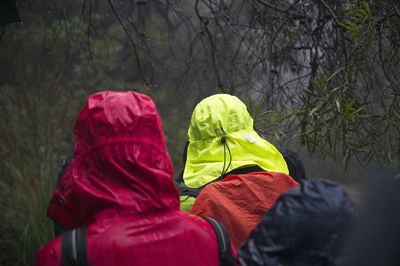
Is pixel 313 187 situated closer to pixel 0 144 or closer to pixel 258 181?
pixel 258 181

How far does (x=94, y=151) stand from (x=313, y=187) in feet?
2.26

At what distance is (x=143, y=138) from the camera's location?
5.72ft

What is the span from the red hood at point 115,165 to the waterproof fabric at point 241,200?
522 millimetres

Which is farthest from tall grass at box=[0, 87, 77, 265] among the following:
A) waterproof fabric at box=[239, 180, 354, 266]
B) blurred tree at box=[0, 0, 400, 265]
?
waterproof fabric at box=[239, 180, 354, 266]

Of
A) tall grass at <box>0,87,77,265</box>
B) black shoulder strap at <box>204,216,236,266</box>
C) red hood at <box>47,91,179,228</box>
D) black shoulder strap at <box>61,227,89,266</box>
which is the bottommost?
tall grass at <box>0,87,77,265</box>

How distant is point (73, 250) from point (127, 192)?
0.24 meters

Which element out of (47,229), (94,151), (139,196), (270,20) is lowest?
(47,229)

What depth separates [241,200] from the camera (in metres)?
2.28

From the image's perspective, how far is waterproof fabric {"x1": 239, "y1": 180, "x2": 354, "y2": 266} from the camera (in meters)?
1.45

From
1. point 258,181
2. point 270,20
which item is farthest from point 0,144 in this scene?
point 258,181

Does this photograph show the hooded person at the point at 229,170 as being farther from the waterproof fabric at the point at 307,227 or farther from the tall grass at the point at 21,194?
the tall grass at the point at 21,194

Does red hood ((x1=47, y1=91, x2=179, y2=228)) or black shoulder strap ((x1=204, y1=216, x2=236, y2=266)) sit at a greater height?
red hood ((x1=47, y1=91, x2=179, y2=228))

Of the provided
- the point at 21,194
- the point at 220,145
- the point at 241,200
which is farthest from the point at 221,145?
the point at 21,194

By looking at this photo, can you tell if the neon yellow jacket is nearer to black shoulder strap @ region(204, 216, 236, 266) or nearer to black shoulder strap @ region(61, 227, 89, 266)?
black shoulder strap @ region(204, 216, 236, 266)
